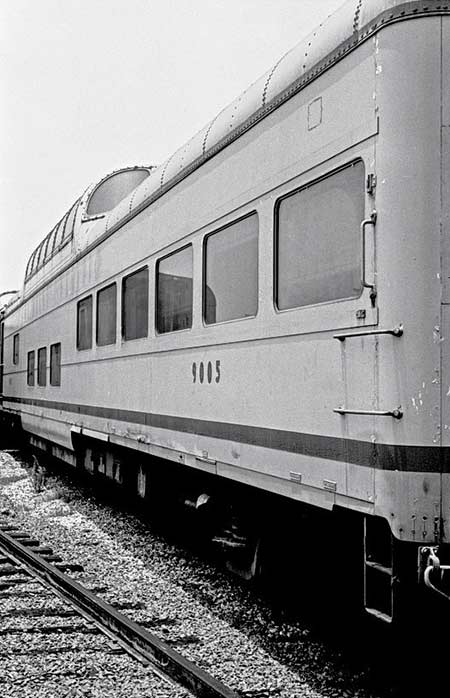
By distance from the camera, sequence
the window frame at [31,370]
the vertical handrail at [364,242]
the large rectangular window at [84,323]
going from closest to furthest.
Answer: the vertical handrail at [364,242] → the large rectangular window at [84,323] → the window frame at [31,370]

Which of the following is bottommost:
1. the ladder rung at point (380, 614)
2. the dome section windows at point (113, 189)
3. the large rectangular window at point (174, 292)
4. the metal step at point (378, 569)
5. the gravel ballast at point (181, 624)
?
the gravel ballast at point (181, 624)

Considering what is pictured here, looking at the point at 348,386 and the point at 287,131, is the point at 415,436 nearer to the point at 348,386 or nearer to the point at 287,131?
the point at 348,386

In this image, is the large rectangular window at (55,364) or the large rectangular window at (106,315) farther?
the large rectangular window at (55,364)

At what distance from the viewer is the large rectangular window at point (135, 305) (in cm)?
786

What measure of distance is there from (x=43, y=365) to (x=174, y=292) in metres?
7.18

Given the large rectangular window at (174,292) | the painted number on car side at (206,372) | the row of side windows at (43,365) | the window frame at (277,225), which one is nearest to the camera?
the window frame at (277,225)

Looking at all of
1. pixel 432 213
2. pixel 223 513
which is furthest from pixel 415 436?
pixel 223 513

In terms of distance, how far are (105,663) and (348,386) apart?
7.09ft

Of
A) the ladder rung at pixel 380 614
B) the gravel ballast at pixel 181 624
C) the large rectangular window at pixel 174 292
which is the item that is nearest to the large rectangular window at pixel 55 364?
the gravel ballast at pixel 181 624

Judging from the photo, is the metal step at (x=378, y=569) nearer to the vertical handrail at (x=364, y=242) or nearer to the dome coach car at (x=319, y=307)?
the dome coach car at (x=319, y=307)

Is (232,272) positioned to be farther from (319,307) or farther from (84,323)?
(84,323)

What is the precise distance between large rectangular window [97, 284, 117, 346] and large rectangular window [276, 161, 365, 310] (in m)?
4.07

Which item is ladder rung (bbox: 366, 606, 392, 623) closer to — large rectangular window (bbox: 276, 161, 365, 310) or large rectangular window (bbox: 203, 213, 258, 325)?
large rectangular window (bbox: 276, 161, 365, 310)

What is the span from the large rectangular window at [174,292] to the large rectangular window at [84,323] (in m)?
2.86
